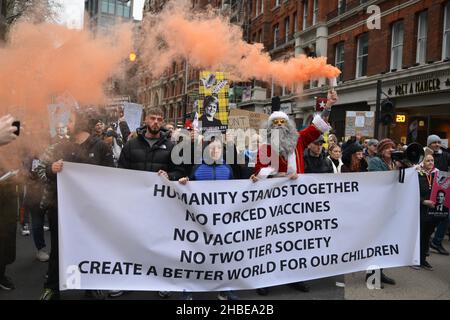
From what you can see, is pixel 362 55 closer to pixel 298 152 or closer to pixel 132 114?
pixel 132 114

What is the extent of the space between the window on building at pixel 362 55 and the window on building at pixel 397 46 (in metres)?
1.82

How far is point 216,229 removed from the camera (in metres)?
4.34

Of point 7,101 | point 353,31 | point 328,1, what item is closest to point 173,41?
point 7,101

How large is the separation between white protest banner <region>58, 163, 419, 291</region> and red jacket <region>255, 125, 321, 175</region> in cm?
41

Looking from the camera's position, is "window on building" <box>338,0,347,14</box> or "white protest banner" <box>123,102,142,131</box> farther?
"window on building" <box>338,0,347,14</box>

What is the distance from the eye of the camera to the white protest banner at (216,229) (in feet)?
13.4

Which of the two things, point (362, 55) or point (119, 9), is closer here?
point (119, 9)

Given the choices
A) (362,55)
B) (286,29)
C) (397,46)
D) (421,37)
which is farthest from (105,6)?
(286,29)

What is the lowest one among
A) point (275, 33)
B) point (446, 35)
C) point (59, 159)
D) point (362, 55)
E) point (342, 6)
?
point (59, 159)

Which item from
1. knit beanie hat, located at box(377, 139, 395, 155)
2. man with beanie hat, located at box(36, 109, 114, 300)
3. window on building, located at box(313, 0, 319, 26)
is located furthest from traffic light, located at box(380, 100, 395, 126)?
window on building, located at box(313, 0, 319, 26)

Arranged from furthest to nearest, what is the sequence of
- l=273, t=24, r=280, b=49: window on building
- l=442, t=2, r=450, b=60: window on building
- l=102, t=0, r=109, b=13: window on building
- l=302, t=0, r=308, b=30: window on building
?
l=273, t=24, r=280, b=49: window on building
l=302, t=0, r=308, b=30: window on building
l=442, t=2, r=450, b=60: window on building
l=102, t=0, r=109, b=13: window on building

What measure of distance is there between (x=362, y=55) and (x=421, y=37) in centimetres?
415

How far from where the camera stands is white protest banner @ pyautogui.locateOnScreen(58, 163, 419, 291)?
4.07 meters

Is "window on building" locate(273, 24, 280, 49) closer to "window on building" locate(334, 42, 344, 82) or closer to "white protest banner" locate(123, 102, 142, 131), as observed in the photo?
"window on building" locate(334, 42, 344, 82)
